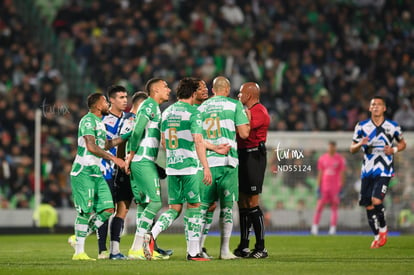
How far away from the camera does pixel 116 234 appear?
42.6 feet

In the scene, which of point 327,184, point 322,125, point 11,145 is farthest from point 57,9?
point 327,184

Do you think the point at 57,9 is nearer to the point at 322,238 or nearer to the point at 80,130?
the point at 322,238

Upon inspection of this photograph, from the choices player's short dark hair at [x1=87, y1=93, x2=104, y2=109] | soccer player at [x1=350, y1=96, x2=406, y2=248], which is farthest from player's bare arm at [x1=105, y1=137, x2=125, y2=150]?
soccer player at [x1=350, y1=96, x2=406, y2=248]

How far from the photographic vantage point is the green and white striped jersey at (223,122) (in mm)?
12438

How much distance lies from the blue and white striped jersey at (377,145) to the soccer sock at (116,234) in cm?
492

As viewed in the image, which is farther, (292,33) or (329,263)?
(292,33)

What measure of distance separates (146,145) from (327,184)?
9.89 meters

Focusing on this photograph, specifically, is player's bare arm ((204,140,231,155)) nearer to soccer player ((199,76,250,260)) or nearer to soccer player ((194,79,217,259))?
soccer player ((199,76,250,260))

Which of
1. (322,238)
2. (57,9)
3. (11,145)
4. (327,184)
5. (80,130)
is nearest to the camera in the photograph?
(80,130)

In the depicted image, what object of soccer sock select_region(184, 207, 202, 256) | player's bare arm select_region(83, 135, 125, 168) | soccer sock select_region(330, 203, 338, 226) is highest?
player's bare arm select_region(83, 135, 125, 168)

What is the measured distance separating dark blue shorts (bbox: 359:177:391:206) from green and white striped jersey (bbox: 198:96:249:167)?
13.9 feet

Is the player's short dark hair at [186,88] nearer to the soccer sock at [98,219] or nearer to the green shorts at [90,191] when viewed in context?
the green shorts at [90,191]

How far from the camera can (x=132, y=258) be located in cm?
1259

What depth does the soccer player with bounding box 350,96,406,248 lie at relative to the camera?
15.9 m
